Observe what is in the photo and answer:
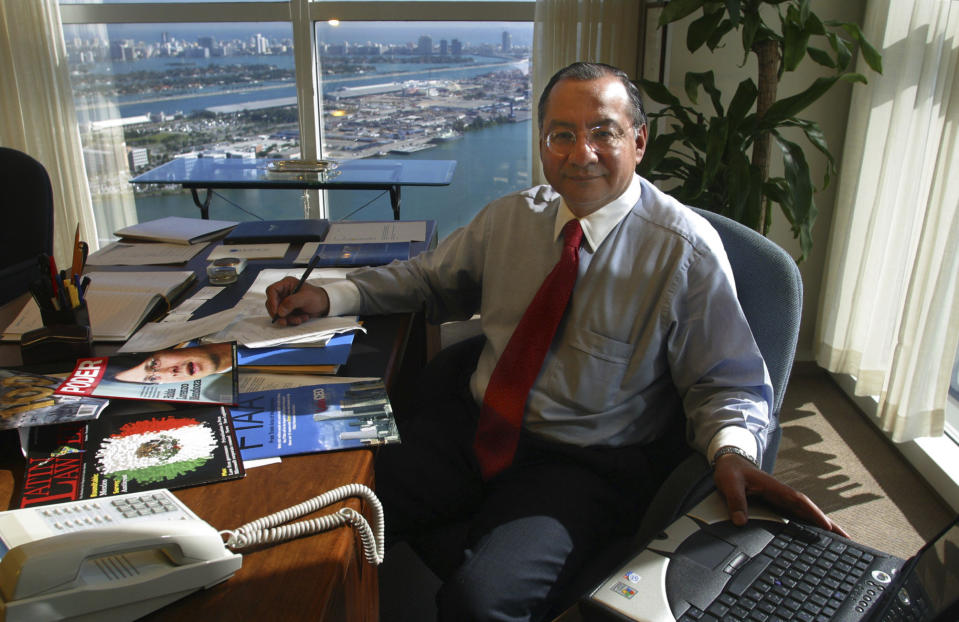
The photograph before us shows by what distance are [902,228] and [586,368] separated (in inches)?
65.0

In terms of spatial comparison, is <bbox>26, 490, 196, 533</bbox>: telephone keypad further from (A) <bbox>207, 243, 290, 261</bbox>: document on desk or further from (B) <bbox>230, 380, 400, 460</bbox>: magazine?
(A) <bbox>207, 243, 290, 261</bbox>: document on desk

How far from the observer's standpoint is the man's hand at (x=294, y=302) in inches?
57.7

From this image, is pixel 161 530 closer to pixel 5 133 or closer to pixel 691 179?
pixel 691 179

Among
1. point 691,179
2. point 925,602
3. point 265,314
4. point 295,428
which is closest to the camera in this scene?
point 925,602

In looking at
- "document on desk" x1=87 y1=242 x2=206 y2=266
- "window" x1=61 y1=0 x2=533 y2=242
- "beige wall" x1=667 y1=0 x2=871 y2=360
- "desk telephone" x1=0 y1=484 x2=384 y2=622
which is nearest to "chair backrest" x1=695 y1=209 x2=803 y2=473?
"desk telephone" x1=0 y1=484 x2=384 y2=622

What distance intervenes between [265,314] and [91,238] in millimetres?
2608

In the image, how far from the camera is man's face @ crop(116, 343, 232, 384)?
1.21 metres

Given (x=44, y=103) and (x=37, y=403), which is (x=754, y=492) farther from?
(x=44, y=103)

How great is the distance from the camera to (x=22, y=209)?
7.30ft

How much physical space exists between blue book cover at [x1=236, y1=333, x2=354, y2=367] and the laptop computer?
645 millimetres

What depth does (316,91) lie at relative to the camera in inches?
138

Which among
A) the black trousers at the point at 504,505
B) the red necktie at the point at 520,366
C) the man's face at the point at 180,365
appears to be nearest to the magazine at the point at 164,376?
the man's face at the point at 180,365

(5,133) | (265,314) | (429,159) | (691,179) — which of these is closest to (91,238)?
(5,133)

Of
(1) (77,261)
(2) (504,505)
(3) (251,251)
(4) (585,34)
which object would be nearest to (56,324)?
(1) (77,261)
